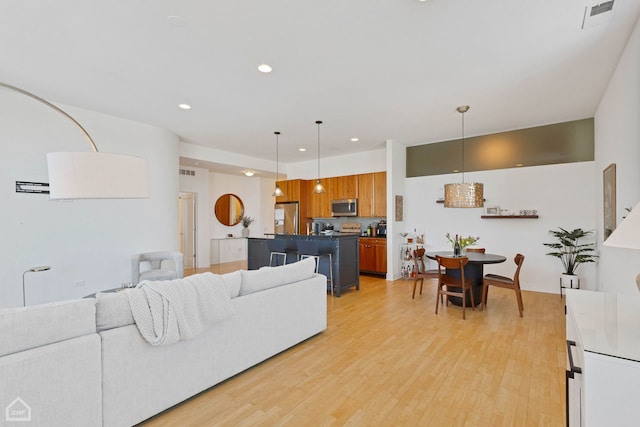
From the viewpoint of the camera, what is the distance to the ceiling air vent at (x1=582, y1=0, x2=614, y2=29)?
229 centimetres

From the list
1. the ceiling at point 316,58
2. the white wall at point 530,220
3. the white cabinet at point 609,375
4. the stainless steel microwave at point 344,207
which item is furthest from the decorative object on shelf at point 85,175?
the white wall at point 530,220

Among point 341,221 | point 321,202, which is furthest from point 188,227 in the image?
point 341,221

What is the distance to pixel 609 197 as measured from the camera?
11.8 ft

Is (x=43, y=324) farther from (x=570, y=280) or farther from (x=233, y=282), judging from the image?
(x=570, y=280)

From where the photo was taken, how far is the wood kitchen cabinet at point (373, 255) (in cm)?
648

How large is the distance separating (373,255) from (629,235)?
5574 mm

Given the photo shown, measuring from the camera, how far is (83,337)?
1697 millimetres

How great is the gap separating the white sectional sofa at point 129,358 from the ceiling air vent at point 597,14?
11.4ft

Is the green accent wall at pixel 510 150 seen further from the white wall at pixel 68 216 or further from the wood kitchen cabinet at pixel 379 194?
the white wall at pixel 68 216

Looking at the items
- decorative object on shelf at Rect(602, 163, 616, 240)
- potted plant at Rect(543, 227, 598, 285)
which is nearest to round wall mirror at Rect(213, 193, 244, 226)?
potted plant at Rect(543, 227, 598, 285)

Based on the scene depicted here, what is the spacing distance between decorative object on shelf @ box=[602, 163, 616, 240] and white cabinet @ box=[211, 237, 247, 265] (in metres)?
8.18

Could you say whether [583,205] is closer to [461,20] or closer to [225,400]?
[461,20]

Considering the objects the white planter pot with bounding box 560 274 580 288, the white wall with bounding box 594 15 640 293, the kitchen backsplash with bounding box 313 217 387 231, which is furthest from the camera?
the kitchen backsplash with bounding box 313 217 387 231

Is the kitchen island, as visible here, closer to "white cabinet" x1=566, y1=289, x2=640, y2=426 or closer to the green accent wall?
the green accent wall
